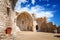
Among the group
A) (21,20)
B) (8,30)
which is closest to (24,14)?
(21,20)

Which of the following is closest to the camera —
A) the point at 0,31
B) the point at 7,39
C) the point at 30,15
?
the point at 0,31

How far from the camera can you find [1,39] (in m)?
4.95

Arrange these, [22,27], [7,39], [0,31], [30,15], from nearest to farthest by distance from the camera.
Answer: [0,31] < [7,39] < [30,15] < [22,27]

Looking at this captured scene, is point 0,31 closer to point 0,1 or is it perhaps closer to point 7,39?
point 7,39

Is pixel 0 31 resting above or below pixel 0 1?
below

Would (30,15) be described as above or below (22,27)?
above

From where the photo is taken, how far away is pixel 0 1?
16.6 ft

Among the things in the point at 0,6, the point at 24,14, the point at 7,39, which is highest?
the point at 24,14

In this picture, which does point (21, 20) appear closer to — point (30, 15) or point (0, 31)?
point (30, 15)

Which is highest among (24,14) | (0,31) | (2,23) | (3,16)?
Result: (24,14)

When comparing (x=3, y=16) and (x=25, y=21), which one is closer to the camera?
(x=3, y=16)

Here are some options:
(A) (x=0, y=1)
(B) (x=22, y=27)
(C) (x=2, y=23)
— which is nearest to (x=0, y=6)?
(A) (x=0, y=1)

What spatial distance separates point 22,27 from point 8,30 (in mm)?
19304

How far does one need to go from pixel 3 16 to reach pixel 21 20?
19803mm
